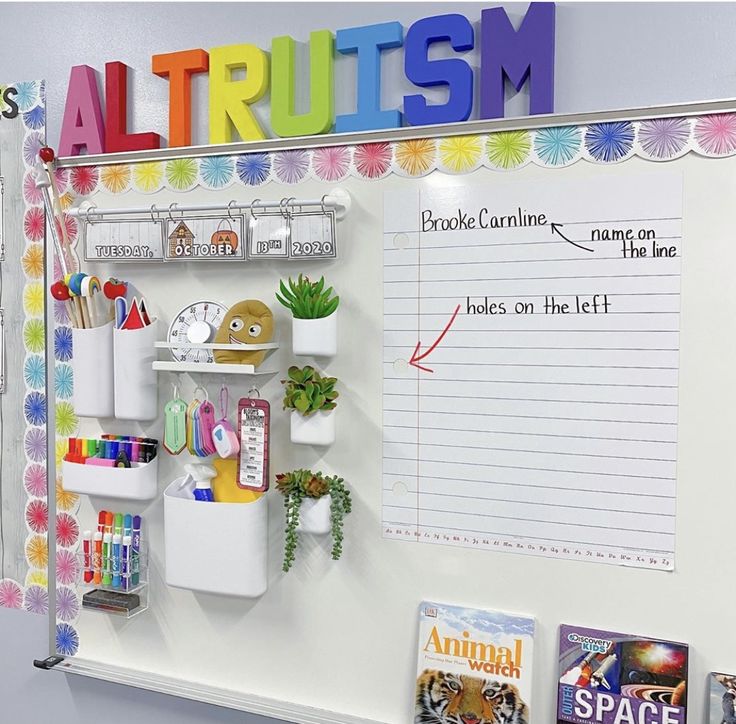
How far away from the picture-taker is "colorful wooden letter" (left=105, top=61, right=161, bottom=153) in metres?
1.28

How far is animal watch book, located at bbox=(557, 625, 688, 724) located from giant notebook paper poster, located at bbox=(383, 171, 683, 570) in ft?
0.36

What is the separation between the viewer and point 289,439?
121 centimetres

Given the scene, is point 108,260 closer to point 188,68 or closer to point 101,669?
point 188,68

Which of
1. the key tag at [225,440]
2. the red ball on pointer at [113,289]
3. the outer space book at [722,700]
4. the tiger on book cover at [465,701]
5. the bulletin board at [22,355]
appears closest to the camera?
the outer space book at [722,700]

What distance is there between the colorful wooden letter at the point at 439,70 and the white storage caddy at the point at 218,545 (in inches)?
24.8

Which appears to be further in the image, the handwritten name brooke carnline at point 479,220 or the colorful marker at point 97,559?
the colorful marker at point 97,559

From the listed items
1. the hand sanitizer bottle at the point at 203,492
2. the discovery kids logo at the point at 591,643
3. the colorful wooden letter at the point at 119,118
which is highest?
the colorful wooden letter at the point at 119,118

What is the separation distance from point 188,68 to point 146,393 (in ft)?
1.75

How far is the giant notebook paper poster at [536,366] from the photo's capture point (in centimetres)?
100

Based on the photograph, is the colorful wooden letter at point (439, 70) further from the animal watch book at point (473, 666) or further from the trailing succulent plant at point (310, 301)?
the animal watch book at point (473, 666)

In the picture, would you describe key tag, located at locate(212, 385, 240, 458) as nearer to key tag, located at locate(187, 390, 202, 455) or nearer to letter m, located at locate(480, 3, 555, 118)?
key tag, located at locate(187, 390, 202, 455)

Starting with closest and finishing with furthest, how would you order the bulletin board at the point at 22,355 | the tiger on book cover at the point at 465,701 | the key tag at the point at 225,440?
1. the tiger on book cover at the point at 465,701
2. the key tag at the point at 225,440
3. the bulletin board at the point at 22,355

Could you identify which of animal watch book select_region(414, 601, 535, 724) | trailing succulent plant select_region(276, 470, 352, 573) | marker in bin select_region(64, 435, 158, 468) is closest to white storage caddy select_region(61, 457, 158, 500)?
marker in bin select_region(64, 435, 158, 468)

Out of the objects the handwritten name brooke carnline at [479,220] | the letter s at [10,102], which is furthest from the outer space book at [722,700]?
the letter s at [10,102]
